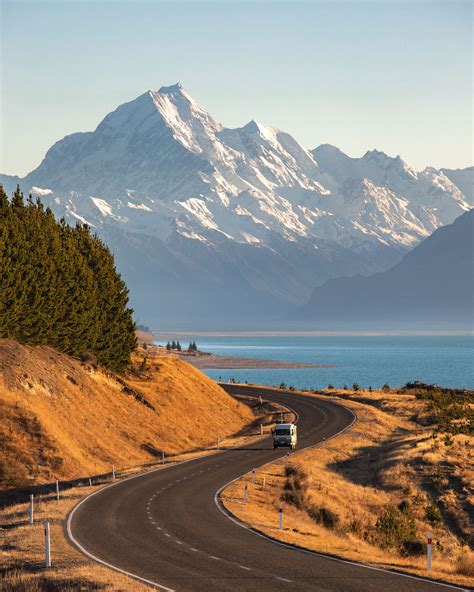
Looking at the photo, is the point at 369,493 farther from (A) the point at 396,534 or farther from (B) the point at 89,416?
(B) the point at 89,416

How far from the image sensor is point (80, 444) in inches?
2751

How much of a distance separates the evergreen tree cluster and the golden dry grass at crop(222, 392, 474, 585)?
21.4 metres

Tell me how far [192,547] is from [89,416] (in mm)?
41630

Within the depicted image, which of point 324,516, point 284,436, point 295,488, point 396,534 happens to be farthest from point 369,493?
point 284,436

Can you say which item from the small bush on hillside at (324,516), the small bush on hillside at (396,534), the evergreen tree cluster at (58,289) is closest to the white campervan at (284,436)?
the evergreen tree cluster at (58,289)

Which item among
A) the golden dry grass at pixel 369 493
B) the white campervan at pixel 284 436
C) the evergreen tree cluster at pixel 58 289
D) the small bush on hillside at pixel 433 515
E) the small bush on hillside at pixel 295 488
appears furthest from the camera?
the white campervan at pixel 284 436

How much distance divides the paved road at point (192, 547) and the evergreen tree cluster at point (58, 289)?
757 inches

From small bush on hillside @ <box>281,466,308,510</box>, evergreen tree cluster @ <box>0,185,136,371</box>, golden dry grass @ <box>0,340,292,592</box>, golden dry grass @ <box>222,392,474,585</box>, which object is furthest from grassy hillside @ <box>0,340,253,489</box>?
small bush on hillside @ <box>281,466,308,510</box>

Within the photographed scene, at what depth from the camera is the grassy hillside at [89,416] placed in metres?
63.0

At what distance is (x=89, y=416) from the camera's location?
3019 inches

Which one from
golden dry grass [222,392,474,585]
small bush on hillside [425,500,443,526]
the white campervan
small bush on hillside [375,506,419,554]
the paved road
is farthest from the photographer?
the white campervan

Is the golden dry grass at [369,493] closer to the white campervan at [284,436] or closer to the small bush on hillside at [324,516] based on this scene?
the small bush on hillside at [324,516]

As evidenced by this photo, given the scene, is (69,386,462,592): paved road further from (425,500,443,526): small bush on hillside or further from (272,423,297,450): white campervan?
(272,423,297,450): white campervan

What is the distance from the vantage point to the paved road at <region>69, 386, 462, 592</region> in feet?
98.4
